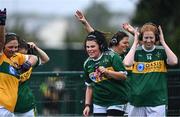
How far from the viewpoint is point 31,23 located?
68938 mm

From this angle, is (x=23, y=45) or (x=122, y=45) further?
(x=23, y=45)

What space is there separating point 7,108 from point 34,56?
1573 mm

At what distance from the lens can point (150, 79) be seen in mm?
10812

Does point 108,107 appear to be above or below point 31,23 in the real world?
below

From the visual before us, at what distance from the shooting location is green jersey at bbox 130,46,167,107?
10805 millimetres

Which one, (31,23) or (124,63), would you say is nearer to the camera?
(124,63)

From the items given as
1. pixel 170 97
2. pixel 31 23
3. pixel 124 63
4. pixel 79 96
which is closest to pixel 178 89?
pixel 170 97

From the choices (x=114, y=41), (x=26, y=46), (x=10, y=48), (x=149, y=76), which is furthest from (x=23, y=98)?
(x=149, y=76)

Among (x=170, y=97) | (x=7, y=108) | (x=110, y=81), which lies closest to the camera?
(x=7, y=108)

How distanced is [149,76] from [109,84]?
0.76 metres

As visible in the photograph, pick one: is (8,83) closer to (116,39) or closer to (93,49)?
(93,49)

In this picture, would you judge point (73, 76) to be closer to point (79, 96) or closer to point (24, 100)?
point (79, 96)

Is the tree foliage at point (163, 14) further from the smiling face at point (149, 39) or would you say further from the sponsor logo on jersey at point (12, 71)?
the sponsor logo on jersey at point (12, 71)

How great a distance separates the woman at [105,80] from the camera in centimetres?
1038
